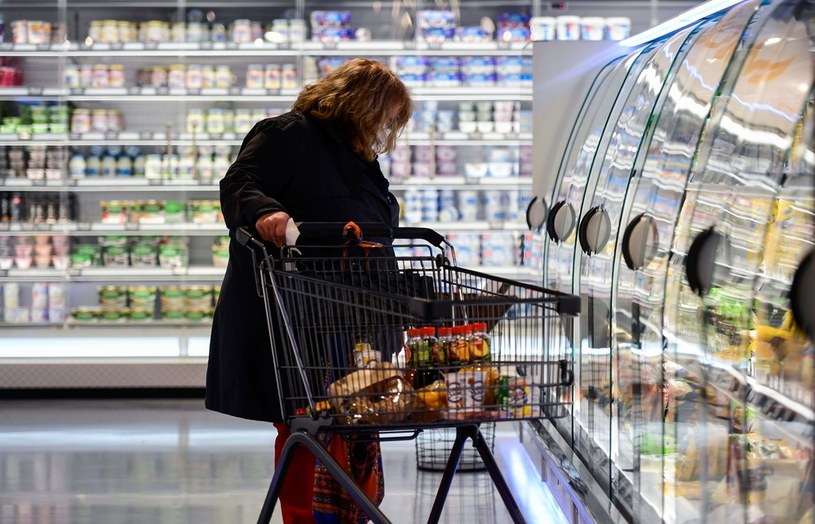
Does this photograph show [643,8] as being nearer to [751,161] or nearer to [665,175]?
[665,175]

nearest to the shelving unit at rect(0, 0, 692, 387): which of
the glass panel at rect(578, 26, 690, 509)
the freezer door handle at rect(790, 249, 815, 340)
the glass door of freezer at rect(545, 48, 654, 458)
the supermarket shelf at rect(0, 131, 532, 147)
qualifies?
the supermarket shelf at rect(0, 131, 532, 147)

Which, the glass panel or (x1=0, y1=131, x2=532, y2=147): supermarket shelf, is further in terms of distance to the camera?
(x1=0, y1=131, x2=532, y2=147): supermarket shelf

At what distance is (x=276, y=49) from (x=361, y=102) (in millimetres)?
3643

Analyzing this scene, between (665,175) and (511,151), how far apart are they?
3.88 m

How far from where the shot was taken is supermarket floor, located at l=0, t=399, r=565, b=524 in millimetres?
3520

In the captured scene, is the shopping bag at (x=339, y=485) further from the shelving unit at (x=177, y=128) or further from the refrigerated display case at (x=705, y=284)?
the shelving unit at (x=177, y=128)

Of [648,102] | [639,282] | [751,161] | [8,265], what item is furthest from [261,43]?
[751,161]

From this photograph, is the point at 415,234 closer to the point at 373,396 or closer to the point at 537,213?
the point at 373,396

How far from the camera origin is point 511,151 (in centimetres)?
615

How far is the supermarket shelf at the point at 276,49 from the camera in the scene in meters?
5.93

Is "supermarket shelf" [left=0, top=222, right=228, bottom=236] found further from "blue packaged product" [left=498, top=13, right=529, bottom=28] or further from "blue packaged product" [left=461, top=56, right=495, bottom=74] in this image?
"blue packaged product" [left=498, top=13, right=529, bottom=28]

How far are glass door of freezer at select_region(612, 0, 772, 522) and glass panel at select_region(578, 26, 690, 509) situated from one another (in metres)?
0.08

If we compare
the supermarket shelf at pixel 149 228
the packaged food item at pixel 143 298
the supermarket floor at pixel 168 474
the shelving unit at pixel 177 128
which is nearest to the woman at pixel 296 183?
the supermarket floor at pixel 168 474

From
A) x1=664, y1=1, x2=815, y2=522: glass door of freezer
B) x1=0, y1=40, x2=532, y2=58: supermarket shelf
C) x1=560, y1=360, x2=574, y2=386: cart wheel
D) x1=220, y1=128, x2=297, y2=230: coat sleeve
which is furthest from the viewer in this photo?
x1=0, y1=40, x2=532, y2=58: supermarket shelf
